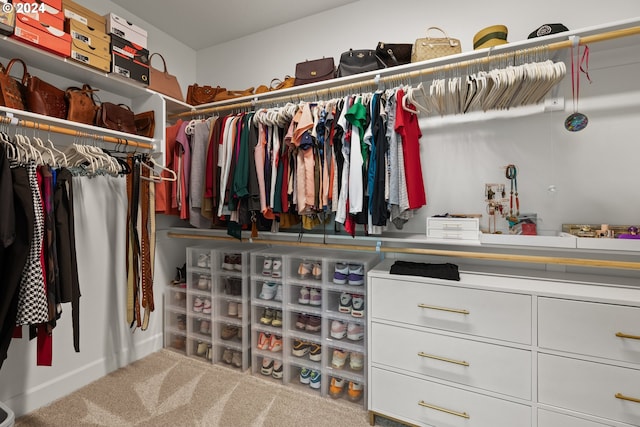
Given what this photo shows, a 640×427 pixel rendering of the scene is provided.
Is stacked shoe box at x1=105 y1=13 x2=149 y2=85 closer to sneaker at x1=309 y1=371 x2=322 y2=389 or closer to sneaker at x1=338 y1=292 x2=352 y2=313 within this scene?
sneaker at x1=338 y1=292 x2=352 y2=313

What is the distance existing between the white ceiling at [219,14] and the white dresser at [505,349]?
205 centimetres

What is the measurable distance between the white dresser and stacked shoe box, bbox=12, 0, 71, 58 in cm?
208

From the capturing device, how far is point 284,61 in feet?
8.25

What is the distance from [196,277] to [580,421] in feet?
7.99

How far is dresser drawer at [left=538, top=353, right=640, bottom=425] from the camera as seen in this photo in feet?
3.95

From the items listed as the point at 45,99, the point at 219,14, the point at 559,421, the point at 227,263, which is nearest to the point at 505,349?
the point at 559,421

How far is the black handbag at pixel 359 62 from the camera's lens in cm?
190

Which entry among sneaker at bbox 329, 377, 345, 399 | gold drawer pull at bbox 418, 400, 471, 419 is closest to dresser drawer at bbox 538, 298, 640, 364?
gold drawer pull at bbox 418, 400, 471, 419

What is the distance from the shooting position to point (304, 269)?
2.05m

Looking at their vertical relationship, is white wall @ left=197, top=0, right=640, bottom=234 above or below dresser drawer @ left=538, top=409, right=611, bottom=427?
above

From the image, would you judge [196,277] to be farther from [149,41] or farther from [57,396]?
[149,41]

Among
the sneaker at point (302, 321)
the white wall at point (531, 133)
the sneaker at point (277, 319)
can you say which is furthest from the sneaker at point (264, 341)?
the white wall at point (531, 133)

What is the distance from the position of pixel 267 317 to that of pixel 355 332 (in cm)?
66

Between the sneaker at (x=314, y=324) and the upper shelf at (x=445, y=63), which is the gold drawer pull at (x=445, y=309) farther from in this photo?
the upper shelf at (x=445, y=63)
